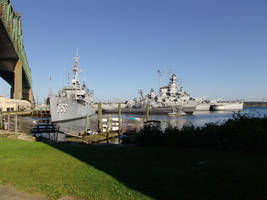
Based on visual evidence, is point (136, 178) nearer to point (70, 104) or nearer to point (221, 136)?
point (221, 136)

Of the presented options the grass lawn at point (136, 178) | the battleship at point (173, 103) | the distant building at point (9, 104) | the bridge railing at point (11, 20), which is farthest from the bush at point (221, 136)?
the battleship at point (173, 103)

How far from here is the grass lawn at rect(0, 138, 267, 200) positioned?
3627 mm

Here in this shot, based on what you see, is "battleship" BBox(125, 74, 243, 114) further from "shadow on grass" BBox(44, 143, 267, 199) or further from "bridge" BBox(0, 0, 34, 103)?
"shadow on grass" BBox(44, 143, 267, 199)

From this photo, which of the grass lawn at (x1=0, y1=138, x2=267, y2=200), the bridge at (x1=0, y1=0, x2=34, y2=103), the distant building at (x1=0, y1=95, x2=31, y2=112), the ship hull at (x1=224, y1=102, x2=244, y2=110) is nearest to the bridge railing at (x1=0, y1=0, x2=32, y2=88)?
the bridge at (x1=0, y1=0, x2=34, y2=103)

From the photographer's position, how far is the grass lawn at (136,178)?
3627 millimetres

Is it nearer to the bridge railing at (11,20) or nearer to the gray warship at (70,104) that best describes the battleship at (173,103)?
the gray warship at (70,104)

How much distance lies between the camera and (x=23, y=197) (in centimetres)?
355

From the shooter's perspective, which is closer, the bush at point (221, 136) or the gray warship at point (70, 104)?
the bush at point (221, 136)

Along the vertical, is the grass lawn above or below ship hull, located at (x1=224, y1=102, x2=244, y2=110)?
below

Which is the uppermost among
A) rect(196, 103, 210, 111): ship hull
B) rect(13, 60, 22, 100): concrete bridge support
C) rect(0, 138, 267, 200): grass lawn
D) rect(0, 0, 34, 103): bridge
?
rect(0, 0, 34, 103): bridge

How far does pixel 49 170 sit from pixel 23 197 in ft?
5.11

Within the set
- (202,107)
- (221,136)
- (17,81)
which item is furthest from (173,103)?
(221,136)

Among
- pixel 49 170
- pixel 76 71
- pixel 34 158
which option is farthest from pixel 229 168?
pixel 76 71

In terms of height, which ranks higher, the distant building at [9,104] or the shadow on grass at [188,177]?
the distant building at [9,104]
